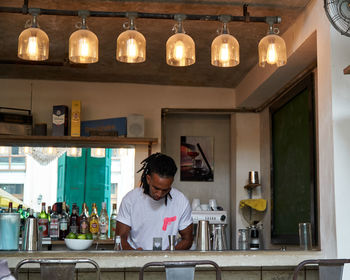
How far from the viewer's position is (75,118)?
5.46 metres

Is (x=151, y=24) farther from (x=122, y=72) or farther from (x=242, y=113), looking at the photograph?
(x=242, y=113)

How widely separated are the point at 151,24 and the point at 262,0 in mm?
886

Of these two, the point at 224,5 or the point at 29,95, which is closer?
the point at 224,5

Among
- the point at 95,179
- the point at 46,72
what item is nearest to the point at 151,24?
the point at 46,72

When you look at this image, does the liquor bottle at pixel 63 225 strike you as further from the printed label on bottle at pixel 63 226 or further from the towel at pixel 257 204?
the towel at pixel 257 204

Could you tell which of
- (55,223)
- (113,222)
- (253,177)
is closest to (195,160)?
(253,177)

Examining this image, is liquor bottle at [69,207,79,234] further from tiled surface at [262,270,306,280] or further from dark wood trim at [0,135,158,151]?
tiled surface at [262,270,306,280]

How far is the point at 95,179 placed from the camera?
5559 millimetres

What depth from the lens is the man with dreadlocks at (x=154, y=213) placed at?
138 inches

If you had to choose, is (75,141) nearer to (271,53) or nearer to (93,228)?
(93,228)

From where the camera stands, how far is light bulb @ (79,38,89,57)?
10.0ft

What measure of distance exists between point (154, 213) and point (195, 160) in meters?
2.54

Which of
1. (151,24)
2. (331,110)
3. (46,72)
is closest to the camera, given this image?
(331,110)

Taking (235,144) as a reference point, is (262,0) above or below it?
above
